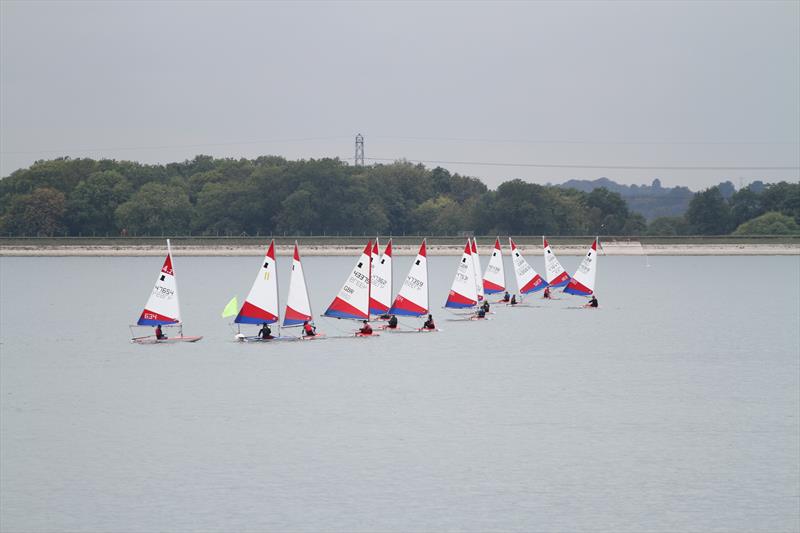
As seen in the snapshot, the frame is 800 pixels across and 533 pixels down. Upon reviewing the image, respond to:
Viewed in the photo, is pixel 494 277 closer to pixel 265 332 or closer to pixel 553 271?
pixel 553 271

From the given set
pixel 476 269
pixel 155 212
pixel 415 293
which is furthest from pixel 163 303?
pixel 155 212

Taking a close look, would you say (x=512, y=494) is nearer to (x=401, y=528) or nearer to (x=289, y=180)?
(x=401, y=528)

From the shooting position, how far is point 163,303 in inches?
2197

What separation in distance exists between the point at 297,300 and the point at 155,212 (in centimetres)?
11483

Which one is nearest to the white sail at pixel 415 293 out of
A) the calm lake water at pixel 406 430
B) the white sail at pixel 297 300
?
the calm lake water at pixel 406 430

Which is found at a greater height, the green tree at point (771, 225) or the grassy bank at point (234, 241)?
the green tree at point (771, 225)

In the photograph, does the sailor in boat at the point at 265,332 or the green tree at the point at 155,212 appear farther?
the green tree at the point at 155,212

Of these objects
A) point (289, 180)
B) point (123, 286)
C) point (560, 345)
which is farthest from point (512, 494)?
point (289, 180)

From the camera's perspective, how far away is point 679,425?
40.5 m

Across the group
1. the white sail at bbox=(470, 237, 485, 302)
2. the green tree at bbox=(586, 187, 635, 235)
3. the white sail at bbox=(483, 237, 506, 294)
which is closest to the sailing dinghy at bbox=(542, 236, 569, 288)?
the white sail at bbox=(483, 237, 506, 294)

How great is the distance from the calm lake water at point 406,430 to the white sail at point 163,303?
2.04 meters

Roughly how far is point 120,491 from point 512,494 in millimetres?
9610

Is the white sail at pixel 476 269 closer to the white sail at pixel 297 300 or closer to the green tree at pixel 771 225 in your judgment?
the white sail at pixel 297 300

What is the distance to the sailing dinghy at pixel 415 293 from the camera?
60.7 m
